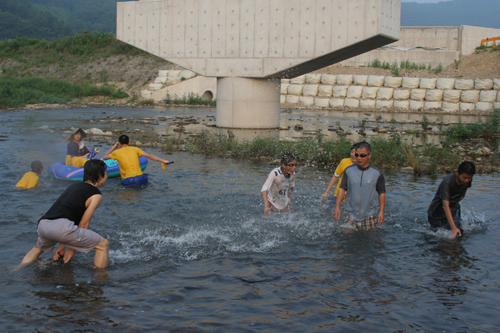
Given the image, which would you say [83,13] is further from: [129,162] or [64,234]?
[64,234]

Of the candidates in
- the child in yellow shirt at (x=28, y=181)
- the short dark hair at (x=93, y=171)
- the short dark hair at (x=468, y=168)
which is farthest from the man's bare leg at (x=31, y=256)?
the short dark hair at (x=468, y=168)

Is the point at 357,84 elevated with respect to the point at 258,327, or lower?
elevated

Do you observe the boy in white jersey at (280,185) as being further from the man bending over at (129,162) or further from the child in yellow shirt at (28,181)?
the child in yellow shirt at (28,181)

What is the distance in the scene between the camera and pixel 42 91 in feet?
126

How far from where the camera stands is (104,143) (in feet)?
56.2

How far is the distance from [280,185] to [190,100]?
3132 cm

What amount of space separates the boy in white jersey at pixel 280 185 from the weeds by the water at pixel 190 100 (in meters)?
30.1

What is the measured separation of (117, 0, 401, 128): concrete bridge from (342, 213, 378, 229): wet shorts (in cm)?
1309

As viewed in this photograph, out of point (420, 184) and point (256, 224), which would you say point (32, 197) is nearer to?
point (256, 224)

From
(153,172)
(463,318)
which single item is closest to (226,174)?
(153,172)

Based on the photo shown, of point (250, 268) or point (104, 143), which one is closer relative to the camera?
point (250, 268)

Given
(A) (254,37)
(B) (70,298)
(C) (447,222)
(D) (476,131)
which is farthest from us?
(A) (254,37)

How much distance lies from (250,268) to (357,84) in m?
33.3

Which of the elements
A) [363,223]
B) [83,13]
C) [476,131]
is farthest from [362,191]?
[83,13]
